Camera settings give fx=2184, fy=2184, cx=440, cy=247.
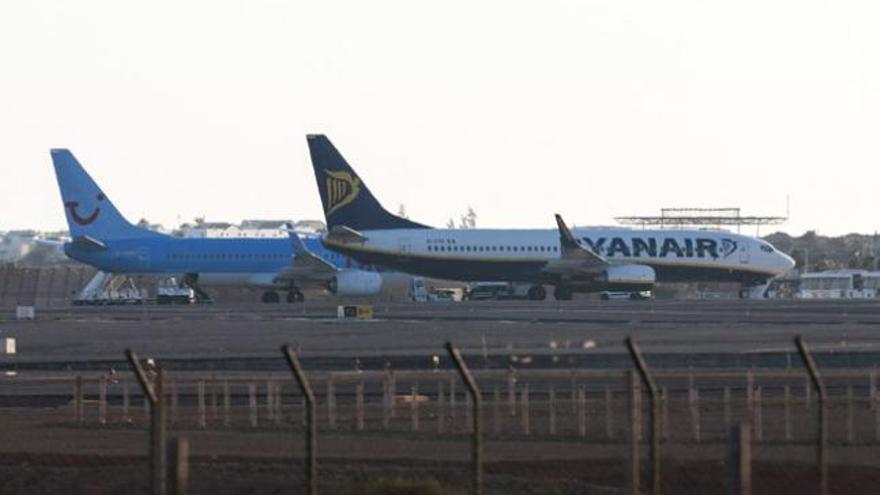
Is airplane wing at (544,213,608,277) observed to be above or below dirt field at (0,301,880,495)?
above

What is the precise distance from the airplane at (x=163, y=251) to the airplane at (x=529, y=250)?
348cm

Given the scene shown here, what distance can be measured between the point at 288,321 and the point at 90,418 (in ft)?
126

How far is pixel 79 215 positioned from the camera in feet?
324

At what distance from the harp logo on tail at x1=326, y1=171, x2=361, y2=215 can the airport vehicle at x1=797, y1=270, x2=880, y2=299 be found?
30.7 metres

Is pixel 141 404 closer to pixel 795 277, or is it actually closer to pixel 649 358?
pixel 649 358

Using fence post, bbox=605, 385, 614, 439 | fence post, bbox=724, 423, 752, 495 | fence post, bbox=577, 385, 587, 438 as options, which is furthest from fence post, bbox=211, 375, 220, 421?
fence post, bbox=724, 423, 752, 495

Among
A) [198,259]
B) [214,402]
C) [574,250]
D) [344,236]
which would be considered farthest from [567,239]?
[214,402]

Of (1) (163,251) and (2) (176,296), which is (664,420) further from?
(2) (176,296)

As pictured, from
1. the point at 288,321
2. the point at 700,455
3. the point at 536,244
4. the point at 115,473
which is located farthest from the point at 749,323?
the point at 115,473

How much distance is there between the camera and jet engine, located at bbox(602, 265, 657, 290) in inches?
3605

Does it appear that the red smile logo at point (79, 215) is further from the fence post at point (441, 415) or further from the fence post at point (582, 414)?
the fence post at point (582, 414)

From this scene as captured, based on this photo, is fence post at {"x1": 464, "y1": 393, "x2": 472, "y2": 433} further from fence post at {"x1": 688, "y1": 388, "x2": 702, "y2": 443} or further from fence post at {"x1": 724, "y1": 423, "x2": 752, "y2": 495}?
fence post at {"x1": 724, "y1": 423, "x2": 752, "y2": 495}

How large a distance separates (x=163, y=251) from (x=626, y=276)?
69.0 ft

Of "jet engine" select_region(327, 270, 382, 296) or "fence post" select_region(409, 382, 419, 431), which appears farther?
"jet engine" select_region(327, 270, 382, 296)
